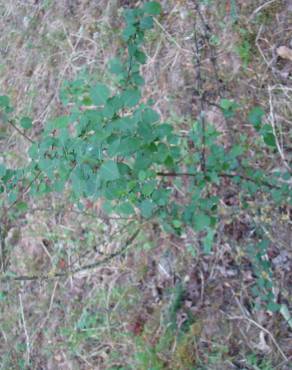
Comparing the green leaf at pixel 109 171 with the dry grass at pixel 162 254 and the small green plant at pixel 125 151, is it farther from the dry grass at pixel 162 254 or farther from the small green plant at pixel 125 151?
the dry grass at pixel 162 254

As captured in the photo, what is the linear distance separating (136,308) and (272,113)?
3.44ft

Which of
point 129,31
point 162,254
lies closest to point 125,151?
point 129,31

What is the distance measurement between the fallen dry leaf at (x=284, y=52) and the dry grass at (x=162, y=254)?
26 mm

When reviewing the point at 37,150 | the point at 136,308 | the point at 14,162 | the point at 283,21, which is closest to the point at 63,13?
the point at 14,162

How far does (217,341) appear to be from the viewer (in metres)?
2.55

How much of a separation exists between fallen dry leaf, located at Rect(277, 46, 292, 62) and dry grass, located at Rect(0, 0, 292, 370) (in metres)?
0.03

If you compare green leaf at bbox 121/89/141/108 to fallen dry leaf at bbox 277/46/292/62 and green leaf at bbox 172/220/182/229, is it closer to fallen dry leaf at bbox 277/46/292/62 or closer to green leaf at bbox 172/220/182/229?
green leaf at bbox 172/220/182/229

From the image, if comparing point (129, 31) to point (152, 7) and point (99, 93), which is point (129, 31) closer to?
point (152, 7)

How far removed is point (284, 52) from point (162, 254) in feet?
3.45

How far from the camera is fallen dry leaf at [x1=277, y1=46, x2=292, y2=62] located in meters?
2.76

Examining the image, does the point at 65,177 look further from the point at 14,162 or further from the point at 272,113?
the point at 14,162

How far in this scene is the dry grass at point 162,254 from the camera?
255 centimetres

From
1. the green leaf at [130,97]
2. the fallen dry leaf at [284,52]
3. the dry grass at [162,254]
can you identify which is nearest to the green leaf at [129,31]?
the green leaf at [130,97]

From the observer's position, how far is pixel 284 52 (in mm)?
2768
